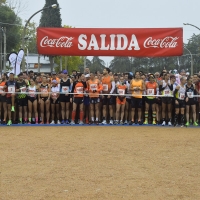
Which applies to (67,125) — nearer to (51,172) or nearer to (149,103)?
(149,103)

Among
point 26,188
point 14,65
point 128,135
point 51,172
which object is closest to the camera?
point 26,188

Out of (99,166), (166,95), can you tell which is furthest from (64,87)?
(99,166)

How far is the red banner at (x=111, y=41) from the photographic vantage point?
15383mm

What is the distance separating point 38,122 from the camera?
1602 cm

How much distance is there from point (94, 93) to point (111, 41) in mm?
2025

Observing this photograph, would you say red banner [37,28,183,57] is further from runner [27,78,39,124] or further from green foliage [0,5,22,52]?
green foliage [0,5,22,52]

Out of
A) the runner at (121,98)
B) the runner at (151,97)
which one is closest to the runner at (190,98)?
the runner at (151,97)

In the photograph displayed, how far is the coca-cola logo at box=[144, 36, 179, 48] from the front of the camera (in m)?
15.3

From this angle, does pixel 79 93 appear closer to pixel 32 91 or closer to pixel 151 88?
pixel 32 91

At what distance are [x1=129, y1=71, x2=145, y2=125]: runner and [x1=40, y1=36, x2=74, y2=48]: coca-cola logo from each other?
8.96ft

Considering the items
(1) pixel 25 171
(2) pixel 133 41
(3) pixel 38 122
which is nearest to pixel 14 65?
(3) pixel 38 122

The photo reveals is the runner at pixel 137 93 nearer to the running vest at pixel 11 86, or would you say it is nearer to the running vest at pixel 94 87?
the running vest at pixel 94 87

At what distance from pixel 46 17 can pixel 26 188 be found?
73.0 meters

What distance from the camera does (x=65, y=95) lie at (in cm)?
1552
